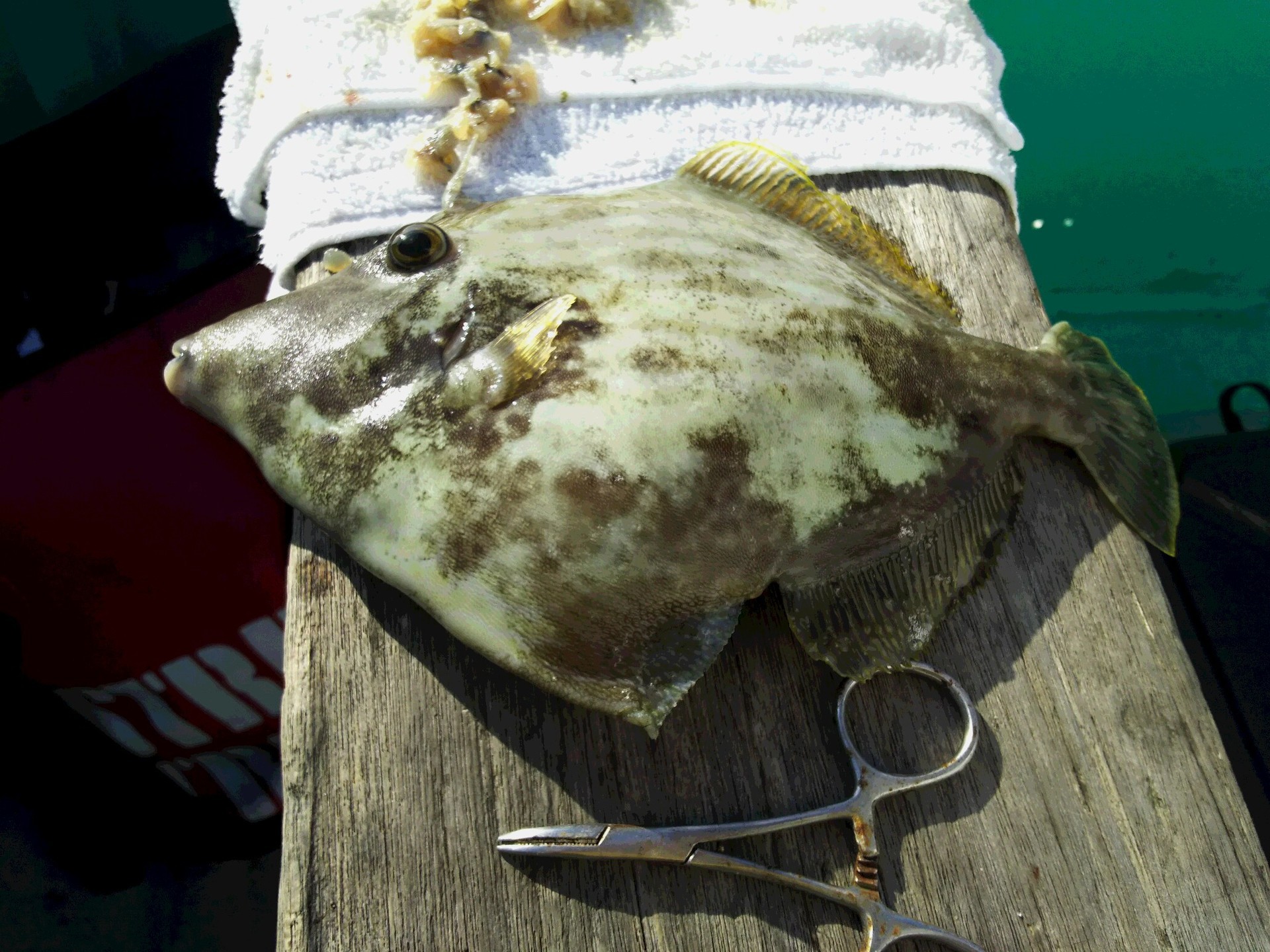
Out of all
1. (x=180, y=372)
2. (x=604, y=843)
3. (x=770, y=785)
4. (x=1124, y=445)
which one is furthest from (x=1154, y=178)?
(x=180, y=372)

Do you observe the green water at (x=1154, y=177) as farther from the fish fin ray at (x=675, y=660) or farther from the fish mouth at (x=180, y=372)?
the fish mouth at (x=180, y=372)

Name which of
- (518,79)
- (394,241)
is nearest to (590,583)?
(394,241)

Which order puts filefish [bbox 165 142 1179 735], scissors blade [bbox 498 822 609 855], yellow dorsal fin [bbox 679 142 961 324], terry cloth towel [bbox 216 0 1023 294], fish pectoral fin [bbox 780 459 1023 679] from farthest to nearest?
terry cloth towel [bbox 216 0 1023 294] < yellow dorsal fin [bbox 679 142 961 324] < fish pectoral fin [bbox 780 459 1023 679] < scissors blade [bbox 498 822 609 855] < filefish [bbox 165 142 1179 735]

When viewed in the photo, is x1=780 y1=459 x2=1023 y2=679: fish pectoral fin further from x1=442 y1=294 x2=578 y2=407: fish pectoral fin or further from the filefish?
x1=442 y1=294 x2=578 y2=407: fish pectoral fin

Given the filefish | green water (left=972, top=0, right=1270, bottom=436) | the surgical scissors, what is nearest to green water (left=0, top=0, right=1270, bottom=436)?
green water (left=972, top=0, right=1270, bottom=436)

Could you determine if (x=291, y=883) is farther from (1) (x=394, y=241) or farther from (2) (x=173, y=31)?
(2) (x=173, y=31)

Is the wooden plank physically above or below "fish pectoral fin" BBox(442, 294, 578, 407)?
below

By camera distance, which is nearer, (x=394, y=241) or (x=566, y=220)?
(x=394, y=241)
